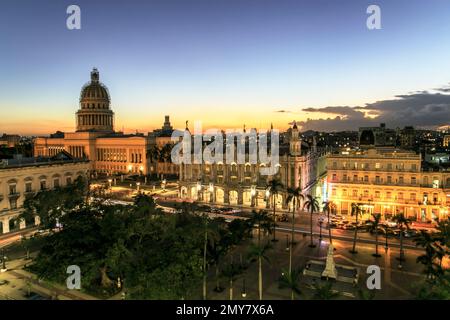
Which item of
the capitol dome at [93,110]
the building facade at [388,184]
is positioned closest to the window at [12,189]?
the building facade at [388,184]

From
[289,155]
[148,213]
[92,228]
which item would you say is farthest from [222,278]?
[289,155]

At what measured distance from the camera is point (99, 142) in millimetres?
164625

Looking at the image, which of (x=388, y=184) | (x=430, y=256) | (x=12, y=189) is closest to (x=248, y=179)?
(x=388, y=184)

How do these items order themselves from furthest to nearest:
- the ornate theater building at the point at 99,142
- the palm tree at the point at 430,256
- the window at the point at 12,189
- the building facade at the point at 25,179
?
the ornate theater building at the point at 99,142
the window at the point at 12,189
the building facade at the point at 25,179
the palm tree at the point at 430,256

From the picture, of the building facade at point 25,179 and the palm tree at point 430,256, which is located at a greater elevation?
the building facade at point 25,179

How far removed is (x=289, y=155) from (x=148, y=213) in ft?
163

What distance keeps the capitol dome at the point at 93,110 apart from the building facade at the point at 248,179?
315 feet

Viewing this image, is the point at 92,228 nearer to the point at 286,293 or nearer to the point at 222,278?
the point at 222,278

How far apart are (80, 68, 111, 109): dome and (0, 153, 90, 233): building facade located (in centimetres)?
10117

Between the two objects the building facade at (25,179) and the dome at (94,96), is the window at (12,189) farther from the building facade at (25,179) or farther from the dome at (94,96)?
the dome at (94,96)

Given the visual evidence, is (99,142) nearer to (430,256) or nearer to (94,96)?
(94,96)

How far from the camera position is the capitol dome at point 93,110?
7037 inches

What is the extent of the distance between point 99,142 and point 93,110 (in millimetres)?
23049

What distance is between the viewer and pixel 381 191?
8275 cm
